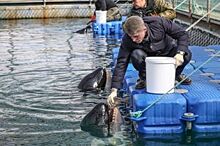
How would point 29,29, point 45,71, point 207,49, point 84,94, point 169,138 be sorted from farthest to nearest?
point 29,29 → point 45,71 → point 207,49 → point 84,94 → point 169,138

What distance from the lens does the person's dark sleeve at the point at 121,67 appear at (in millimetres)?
6014

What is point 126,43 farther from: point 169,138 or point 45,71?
point 45,71

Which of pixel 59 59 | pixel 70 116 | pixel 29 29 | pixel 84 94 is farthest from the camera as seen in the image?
pixel 29 29

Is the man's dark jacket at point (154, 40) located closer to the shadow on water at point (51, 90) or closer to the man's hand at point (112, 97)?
the man's hand at point (112, 97)

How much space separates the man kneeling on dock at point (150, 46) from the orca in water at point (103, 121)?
330 mm

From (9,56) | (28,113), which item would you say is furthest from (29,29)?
(28,113)

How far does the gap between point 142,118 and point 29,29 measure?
14152mm

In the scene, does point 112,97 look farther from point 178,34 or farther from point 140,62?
point 178,34

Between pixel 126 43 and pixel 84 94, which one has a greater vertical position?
pixel 126 43

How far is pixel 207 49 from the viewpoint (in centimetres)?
954

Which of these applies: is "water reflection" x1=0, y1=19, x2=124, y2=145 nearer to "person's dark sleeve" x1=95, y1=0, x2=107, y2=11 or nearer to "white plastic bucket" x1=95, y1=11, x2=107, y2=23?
"white plastic bucket" x1=95, y1=11, x2=107, y2=23

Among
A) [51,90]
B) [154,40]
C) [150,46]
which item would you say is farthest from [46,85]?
[154,40]

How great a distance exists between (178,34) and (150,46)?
1.32 ft

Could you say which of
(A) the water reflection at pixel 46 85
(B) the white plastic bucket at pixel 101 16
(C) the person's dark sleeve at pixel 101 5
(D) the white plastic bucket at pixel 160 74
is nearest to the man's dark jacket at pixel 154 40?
(D) the white plastic bucket at pixel 160 74
